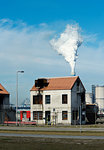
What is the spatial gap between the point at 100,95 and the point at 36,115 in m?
101

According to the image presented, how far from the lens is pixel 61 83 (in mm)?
70125

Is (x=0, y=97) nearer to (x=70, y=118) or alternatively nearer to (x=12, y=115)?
(x=12, y=115)

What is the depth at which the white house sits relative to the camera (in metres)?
67.4

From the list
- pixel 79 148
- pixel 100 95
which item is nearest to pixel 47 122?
pixel 79 148

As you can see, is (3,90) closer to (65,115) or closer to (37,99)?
(37,99)

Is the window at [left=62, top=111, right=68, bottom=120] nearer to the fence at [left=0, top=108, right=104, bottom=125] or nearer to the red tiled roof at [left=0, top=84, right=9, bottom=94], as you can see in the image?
the fence at [left=0, top=108, right=104, bottom=125]

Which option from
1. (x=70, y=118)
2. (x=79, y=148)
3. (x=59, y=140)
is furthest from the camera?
(x=70, y=118)

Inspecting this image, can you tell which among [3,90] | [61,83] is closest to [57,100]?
[61,83]

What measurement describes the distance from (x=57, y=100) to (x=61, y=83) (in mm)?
4067

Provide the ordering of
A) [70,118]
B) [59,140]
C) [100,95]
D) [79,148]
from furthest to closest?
[100,95]
[70,118]
[59,140]
[79,148]

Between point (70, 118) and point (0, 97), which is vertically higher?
point (0, 97)

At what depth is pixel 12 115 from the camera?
75.4m

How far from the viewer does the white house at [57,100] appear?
2653 inches

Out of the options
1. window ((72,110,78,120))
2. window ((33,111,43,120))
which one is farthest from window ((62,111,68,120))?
window ((33,111,43,120))
